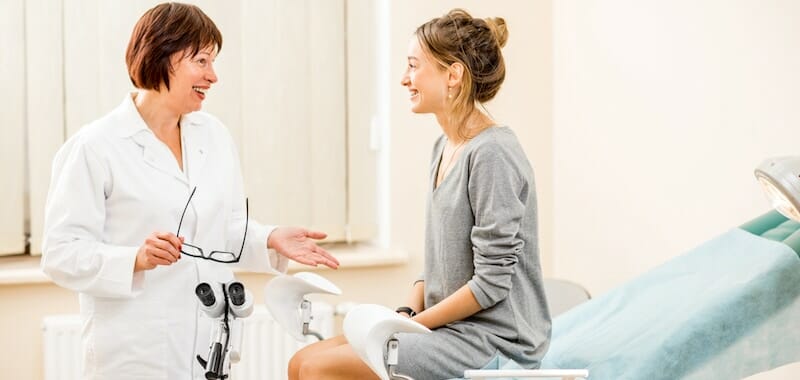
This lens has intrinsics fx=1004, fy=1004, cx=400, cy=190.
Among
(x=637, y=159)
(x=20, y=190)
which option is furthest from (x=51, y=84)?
(x=637, y=159)

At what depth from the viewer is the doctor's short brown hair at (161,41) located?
2119 millimetres

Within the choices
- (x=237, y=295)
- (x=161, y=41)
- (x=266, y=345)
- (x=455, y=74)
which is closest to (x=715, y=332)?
(x=455, y=74)

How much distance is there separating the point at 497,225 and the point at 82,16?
66.5 inches

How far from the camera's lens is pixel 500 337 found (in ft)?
6.60

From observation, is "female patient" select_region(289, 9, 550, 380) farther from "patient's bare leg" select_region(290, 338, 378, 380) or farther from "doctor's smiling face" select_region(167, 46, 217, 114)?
"doctor's smiling face" select_region(167, 46, 217, 114)

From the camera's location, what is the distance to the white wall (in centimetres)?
266

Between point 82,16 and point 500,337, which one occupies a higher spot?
point 82,16

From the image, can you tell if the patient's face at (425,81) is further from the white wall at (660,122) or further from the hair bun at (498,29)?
the white wall at (660,122)

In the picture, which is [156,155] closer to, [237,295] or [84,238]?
[84,238]

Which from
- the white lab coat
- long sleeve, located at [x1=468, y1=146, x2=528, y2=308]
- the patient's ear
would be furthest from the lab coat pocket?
the patient's ear

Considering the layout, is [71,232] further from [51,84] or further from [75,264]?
[51,84]

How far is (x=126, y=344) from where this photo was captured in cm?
211

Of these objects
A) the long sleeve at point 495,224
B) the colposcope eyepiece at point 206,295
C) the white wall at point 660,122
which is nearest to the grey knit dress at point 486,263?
the long sleeve at point 495,224

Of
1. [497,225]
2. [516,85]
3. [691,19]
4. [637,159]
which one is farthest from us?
[516,85]
